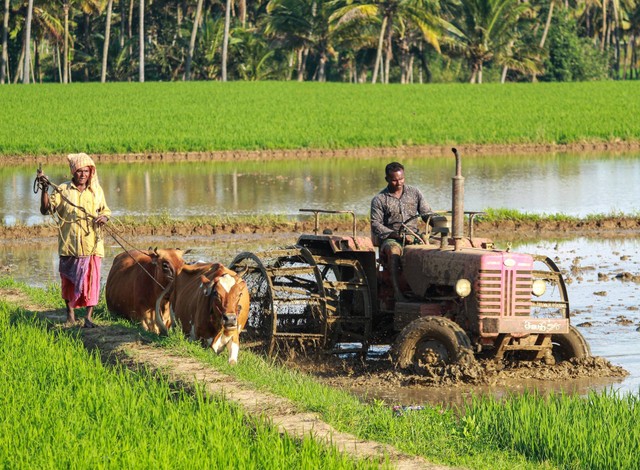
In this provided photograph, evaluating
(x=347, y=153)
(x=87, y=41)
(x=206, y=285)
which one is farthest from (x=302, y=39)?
(x=206, y=285)

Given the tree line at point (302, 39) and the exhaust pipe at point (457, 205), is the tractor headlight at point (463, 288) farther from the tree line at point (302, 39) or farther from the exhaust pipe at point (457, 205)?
the tree line at point (302, 39)

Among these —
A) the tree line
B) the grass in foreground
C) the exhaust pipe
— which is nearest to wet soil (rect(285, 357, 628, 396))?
the exhaust pipe

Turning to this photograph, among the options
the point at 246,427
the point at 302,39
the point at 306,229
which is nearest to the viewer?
the point at 246,427

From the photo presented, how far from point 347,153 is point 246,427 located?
84.1 ft

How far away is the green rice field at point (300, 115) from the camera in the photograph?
32.8 m

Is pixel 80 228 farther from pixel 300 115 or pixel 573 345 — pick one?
pixel 300 115

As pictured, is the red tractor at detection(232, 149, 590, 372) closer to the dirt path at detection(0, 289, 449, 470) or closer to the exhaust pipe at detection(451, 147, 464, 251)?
the exhaust pipe at detection(451, 147, 464, 251)

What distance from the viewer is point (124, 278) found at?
11.1 metres

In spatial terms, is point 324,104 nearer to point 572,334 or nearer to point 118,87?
point 118,87

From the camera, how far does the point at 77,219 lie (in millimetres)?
10305

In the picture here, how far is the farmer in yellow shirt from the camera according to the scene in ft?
33.9

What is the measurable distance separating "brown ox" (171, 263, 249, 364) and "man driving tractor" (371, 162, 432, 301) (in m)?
1.36

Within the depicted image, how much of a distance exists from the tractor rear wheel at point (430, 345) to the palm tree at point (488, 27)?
1950 inches

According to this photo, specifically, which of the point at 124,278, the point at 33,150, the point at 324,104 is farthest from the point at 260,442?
the point at 324,104
